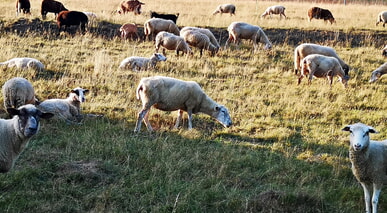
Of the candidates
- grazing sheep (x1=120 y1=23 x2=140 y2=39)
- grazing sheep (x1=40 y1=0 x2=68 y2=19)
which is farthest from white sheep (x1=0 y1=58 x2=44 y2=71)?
→ grazing sheep (x1=40 y1=0 x2=68 y2=19)

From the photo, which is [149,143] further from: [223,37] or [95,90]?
[223,37]

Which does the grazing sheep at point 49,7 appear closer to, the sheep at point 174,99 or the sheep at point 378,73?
the sheep at point 174,99

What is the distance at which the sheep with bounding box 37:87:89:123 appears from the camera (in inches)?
372

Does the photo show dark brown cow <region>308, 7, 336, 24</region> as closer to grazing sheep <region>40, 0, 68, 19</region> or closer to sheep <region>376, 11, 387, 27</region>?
sheep <region>376, 11, 387, 27</region>

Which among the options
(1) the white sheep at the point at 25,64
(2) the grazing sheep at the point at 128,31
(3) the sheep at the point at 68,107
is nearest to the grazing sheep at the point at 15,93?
(3) the sheep at the point at 68,107

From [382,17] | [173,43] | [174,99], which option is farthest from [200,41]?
[382,17]

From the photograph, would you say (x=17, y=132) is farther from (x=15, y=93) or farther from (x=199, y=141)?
(x=199, y=141)

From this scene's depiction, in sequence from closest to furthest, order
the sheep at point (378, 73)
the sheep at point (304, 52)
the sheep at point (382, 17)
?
1. the sheep at point (378, 73)
2. the sheep at point (304, 52)
3. the sheep at point (382, 17)

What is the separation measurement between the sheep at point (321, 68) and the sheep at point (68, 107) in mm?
5961

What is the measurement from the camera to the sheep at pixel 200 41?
16.4m

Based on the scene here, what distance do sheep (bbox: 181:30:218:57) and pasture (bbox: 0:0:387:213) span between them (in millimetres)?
382

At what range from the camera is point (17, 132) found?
6.25 meters

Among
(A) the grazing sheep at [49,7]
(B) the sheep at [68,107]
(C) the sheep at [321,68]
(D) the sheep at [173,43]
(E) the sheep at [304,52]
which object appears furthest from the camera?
(A) the grazing sheep at [49,7]

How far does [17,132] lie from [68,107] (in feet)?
11.2
